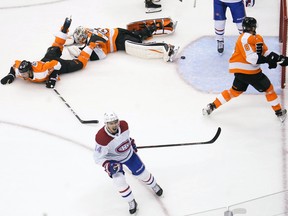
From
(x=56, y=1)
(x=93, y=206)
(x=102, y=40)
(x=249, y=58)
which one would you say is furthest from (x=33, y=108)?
(x=56, y=1)

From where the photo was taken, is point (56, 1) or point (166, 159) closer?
point (166, 159)

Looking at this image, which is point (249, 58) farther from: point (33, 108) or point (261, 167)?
point (33, 108)

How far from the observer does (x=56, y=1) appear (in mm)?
6195

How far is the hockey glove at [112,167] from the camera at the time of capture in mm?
2750

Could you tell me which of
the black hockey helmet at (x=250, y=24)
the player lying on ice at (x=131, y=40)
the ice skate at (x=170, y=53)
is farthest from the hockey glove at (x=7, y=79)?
the black hockey helmet at (x=250, y=24)

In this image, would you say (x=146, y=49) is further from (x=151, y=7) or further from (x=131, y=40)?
(x=151, y=7)

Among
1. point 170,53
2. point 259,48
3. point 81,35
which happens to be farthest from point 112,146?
point 81,35

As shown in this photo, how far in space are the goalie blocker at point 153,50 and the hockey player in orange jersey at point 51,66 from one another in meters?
0.38

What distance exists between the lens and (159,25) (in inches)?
194

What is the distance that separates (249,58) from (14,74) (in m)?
2.27

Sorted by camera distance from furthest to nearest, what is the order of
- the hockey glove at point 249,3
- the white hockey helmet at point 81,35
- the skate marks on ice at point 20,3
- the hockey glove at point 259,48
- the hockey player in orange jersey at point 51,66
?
the skate marks on ice at point 20,3, the hockey glove at point 249,3, the white hockey helmet at point 81,35, the hockey player in orange jersey at point 51,66, the hockey glove at point 259,48

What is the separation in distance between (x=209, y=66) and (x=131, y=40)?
32.4 inches

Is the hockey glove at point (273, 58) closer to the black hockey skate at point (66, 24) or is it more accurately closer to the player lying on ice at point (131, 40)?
the player lying on ice at point (131, 40)

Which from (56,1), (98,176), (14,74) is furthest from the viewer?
(56,1)
